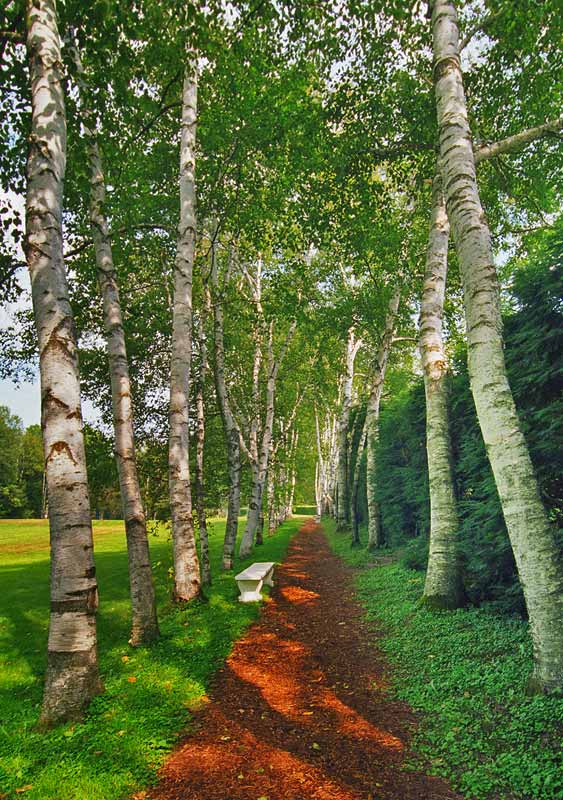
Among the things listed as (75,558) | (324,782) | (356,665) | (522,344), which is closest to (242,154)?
(522,344)

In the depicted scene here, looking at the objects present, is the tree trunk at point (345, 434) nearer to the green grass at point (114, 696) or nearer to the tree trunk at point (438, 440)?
the tree trunk at point (438, 440)

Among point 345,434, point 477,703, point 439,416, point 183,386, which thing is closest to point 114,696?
point 477,703

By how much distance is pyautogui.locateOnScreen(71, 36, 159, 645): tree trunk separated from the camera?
6.55 m

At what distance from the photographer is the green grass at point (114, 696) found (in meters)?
3.37

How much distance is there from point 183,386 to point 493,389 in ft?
18.7

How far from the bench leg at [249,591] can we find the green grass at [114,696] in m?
0.29

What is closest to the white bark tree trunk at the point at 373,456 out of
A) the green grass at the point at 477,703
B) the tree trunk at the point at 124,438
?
Answer: the green grass at the point at 477,703

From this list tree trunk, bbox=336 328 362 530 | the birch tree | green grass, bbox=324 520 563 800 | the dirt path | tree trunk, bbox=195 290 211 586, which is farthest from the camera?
tree trunk, bbox=336 328 362 530

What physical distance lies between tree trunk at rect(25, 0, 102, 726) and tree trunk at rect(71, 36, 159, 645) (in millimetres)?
1975

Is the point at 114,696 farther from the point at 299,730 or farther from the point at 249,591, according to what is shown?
the point at 249,591

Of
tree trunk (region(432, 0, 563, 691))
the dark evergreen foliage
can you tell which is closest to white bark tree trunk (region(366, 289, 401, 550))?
the dark evergreen foliage

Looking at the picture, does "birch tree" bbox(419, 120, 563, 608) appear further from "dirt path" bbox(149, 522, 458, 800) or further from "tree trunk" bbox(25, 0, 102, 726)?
"tree trunk" bbox(25, 0, 102, 726)

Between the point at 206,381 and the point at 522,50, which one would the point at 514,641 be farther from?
the point at 206,381

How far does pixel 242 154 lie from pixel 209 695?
36.1 ft
